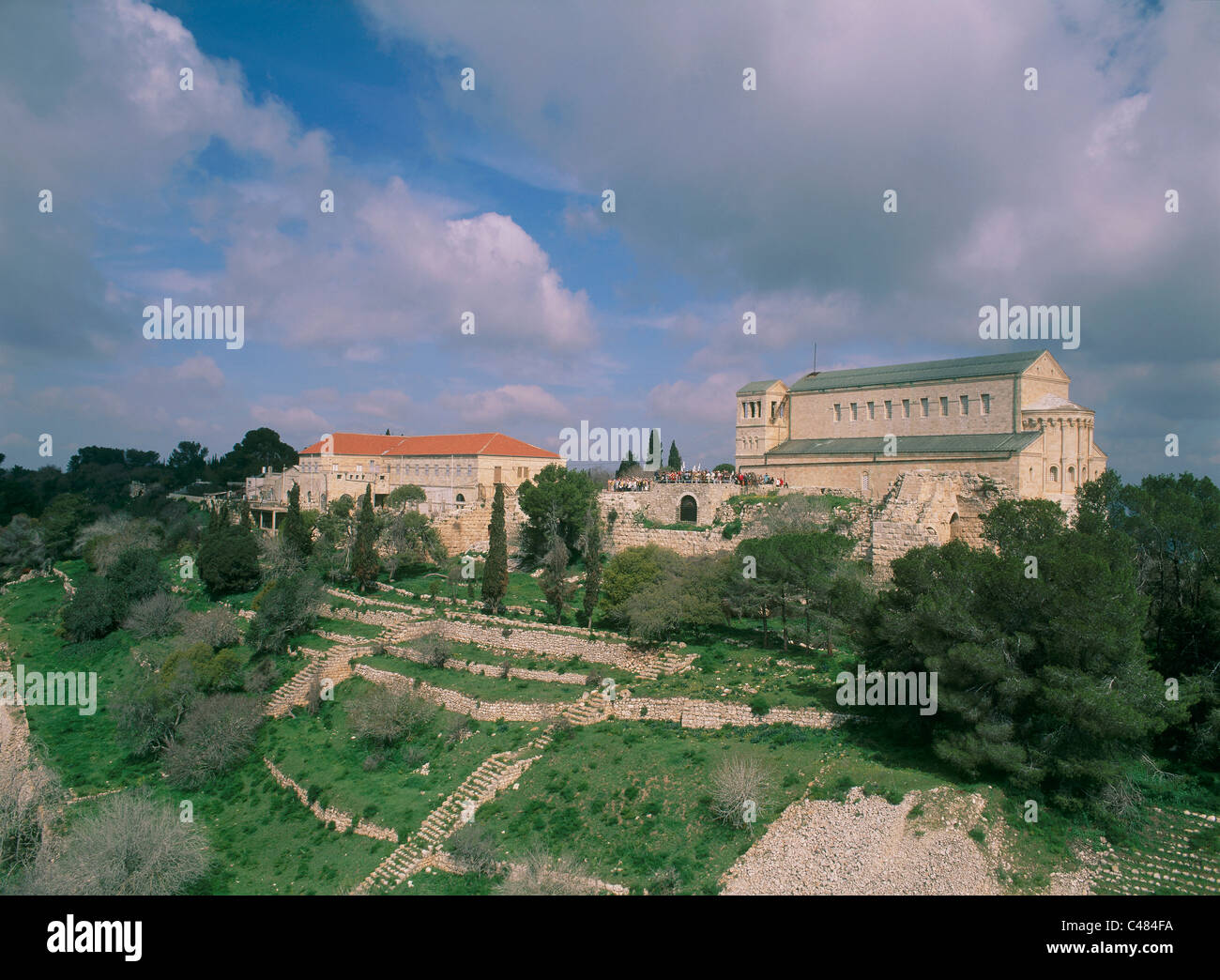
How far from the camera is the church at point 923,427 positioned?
95.0 feet

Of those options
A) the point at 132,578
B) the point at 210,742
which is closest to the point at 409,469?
A: the point at 132,578

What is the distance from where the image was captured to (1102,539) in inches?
672

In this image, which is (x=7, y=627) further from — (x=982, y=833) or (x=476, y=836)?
(x=982, y=833)

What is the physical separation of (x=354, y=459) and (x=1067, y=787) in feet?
164

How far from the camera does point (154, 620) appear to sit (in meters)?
32.4

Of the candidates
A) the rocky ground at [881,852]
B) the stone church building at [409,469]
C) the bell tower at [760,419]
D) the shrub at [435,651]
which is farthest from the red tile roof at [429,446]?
the rocky ground at [881,852]

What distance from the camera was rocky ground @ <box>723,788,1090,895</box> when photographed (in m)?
12.0

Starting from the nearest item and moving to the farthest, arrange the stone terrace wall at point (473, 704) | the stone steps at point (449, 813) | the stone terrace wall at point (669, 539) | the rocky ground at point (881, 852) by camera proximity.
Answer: the rocky ground at point (881, 852), the stone steps at point (449, 813), the stone terrace wall at point (473, 704), the stone terrace wall at point (669, 539)

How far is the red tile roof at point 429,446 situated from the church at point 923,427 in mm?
18071

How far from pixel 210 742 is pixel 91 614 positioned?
726 inches

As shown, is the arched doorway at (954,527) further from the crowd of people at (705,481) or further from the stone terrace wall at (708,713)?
the stone terrace wall at (708,713)

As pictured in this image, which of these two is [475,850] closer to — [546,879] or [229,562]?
[546,879]

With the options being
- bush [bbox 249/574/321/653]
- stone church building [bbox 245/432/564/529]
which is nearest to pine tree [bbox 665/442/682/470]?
stone church building [bbox 245/432/564/529]

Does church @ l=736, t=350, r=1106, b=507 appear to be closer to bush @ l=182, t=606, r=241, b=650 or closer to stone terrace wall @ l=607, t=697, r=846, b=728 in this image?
stone terrace wall @ l=607, t=697, r=846, b=728
